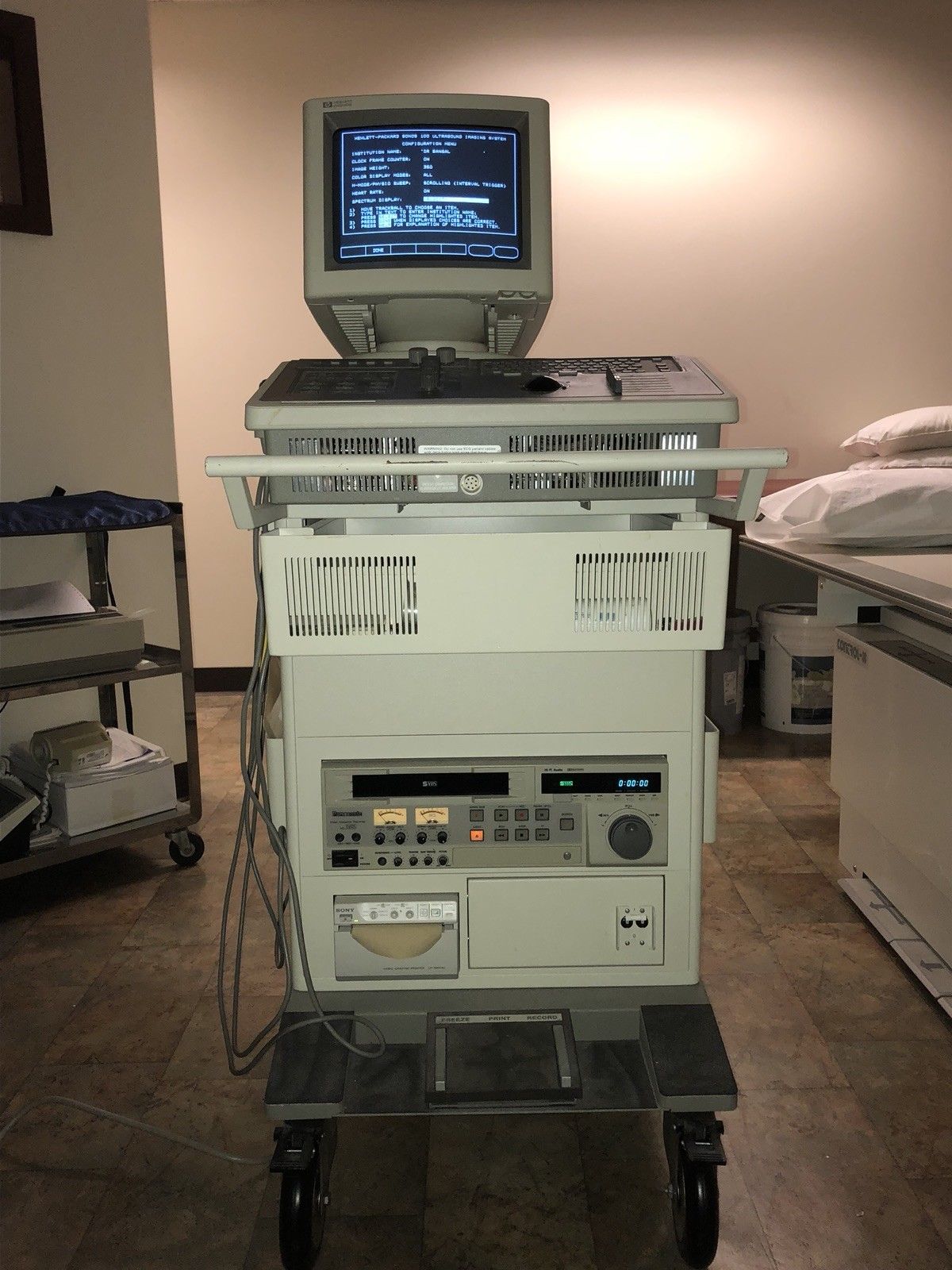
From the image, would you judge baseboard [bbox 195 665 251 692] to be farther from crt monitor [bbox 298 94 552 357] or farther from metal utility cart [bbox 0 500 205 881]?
crt monitor [bbox 298 94 552 357]

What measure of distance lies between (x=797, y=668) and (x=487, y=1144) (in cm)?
229

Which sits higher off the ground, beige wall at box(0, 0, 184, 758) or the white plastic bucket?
beige wall at box(0, 0, 184, 758)

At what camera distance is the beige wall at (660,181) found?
364 centimetres

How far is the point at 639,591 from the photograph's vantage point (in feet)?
3.88

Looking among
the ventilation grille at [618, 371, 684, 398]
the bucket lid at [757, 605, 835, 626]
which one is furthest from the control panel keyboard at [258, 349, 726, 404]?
the bucket lid at [757, 605, 835, 626]

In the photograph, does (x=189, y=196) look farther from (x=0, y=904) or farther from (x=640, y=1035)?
(x=640, y=1035)

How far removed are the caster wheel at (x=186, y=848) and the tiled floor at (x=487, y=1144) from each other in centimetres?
32

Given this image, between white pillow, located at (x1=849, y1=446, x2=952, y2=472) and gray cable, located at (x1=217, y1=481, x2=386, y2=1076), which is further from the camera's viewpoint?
white pillow, located at (x1=849, y1=446, x2=952, y2=472)

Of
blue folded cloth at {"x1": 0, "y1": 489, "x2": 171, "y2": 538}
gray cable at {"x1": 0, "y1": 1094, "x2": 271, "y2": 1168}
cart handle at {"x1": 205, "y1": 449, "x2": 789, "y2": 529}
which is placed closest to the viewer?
cart handle at {"x1": 205, "y1": 449, "x2": 789, "y2": 529}

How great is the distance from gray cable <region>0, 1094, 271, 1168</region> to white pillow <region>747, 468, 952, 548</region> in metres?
1.74

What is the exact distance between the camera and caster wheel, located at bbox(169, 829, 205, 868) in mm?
2420

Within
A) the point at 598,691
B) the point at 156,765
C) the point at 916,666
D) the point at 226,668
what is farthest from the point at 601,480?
the point at 226,668

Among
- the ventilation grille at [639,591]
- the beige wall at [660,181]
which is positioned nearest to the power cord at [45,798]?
the ventilation grille at [639,591]

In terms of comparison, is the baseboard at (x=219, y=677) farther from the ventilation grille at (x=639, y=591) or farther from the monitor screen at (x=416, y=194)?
the ventilation grille at (x=639, y=591)
